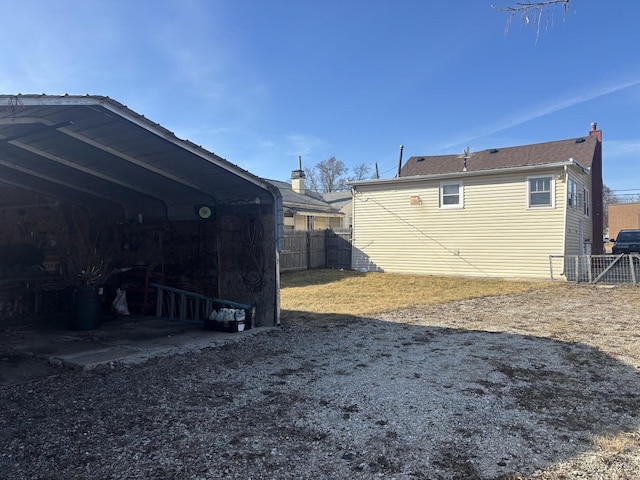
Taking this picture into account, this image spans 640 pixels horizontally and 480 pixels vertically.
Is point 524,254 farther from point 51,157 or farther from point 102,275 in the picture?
point 51,157

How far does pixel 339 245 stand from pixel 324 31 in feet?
34.9

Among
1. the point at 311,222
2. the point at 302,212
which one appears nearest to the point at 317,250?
the point at 302,212

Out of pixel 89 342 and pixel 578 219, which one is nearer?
pixel 89 342

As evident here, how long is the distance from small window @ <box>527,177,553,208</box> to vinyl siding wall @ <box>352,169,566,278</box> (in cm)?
16

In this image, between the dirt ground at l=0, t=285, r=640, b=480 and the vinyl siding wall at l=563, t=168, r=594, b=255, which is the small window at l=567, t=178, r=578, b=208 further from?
the dirt ground at l=0, t=285, r=640, b=480

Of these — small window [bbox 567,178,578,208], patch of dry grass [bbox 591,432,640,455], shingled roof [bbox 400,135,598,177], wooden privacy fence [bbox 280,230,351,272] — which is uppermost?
shingled roof [bbox 400,135,598,177]

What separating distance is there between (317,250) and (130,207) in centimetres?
1035

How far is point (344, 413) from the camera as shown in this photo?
12.7ft

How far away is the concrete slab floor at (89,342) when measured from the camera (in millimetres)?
5328

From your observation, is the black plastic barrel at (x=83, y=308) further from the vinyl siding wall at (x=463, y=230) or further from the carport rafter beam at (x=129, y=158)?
the vinyl siding wall at (x=463, y=230)

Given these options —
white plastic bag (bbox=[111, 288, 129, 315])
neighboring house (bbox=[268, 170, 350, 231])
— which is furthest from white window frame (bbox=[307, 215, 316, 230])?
white plastic bag (bbox=[111, 288, 129, 315])

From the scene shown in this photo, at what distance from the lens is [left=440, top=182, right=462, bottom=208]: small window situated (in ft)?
54.3

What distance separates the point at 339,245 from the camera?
1959 centimetres

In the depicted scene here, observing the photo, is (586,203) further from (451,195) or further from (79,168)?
(79,168)
